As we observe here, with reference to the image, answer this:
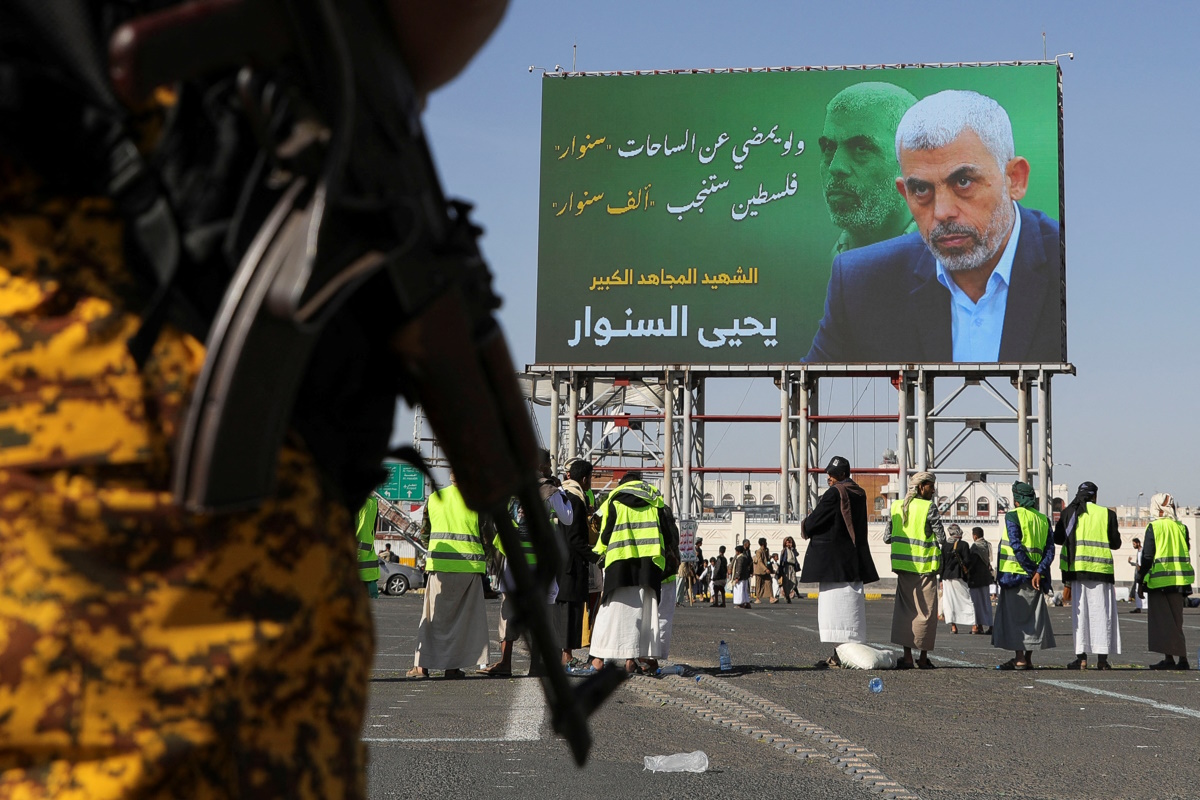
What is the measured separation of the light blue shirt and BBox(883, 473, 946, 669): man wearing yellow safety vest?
27.5 meters

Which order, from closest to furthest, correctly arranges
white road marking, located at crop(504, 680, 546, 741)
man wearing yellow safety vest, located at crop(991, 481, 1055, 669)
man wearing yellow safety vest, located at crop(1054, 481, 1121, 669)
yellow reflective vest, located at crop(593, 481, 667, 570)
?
1. white road marking, located at crop(504, 680, 546, 741)
2. yellow reflective vest, located at crop(593, 481, 667, 570)
3. man wearing yellow safety vest, located at crop(991, 481, 1055, 669)
4. man wearing yellow safety vest, located at crop(1054, 481, 1121, 669)

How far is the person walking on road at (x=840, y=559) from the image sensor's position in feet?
36.4

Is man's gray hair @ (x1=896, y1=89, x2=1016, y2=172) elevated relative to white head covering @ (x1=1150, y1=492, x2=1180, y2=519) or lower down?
elevated

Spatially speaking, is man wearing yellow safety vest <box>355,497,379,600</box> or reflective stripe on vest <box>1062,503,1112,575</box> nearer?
man wearing yellow safety vest <box>355,497,379,600</box>

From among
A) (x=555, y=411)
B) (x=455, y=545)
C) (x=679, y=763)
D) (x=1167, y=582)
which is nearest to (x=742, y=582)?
(x=1167, y=582)

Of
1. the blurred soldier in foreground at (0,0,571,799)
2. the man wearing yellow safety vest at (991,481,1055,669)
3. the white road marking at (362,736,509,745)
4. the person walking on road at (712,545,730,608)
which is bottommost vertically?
the person walking on road at (712,545,730,608)

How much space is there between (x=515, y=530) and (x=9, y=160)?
64 centimetres

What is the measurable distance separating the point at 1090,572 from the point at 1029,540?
0.59 metres

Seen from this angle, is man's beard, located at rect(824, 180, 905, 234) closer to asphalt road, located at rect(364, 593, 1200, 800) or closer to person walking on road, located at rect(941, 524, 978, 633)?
person walking on road, located at rect(941, 524, 978, 633)

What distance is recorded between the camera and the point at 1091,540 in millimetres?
11953

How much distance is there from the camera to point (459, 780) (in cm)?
482

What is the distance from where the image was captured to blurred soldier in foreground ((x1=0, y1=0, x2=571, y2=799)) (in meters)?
1.06

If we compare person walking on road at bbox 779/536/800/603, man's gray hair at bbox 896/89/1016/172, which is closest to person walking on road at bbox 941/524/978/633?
person walking on road at bbox 779/536/800/603

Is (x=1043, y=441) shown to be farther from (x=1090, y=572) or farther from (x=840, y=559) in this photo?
(x=840, y=559)
